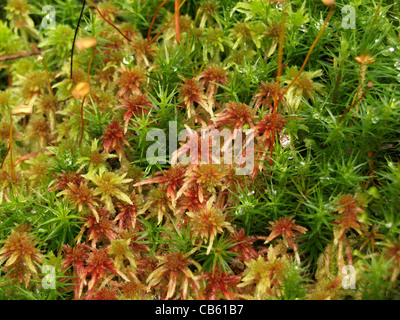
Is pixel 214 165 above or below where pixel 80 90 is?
below

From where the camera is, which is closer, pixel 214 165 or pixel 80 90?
pixel 80 90

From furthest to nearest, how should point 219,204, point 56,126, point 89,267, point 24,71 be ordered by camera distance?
point 24,71
point 56,126
point 219,204
point 89,267

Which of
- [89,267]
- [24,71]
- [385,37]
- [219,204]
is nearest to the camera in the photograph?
[89,267]

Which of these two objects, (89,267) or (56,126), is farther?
(56,126)

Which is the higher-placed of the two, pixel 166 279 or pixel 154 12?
pixel 154 12

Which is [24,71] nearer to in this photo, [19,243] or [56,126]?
[56,126]

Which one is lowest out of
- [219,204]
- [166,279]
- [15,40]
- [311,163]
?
[166,279]

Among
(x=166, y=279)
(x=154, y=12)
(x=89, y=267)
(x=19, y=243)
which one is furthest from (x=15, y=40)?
(x=166, y=279)
